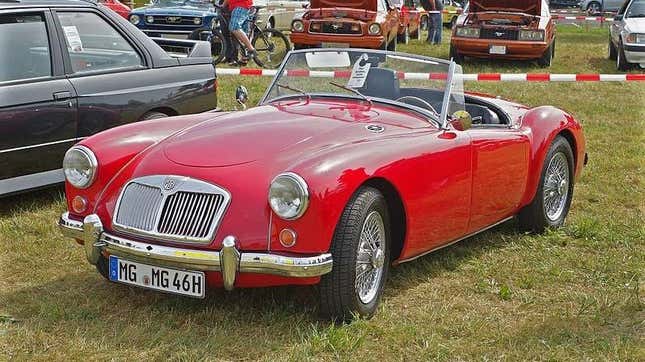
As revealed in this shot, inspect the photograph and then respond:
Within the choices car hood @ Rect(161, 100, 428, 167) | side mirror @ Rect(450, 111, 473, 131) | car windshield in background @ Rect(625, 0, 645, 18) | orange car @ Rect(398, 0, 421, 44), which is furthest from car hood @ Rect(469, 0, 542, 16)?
car hood @ Rect(161, 100, 428, 167)

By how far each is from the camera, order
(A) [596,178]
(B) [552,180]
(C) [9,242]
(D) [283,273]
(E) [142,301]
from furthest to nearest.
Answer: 1. (A) [596,178]
2. (B) [552,180]
3. (C) [9,242]
4. (E) [142,301]
5. (D) [283,273]

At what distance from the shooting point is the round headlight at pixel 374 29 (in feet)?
48.3

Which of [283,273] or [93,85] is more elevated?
[93,85]

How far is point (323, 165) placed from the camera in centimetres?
416

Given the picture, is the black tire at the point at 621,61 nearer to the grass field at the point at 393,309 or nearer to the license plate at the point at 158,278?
the grass field at the point at 393,309

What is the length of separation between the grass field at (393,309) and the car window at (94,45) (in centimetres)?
109

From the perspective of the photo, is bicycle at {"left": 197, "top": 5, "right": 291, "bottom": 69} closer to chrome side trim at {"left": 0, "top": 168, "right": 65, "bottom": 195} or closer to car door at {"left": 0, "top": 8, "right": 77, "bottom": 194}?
car door at {"left": 0, "top": 8, "right": 77, "bottom": 194}

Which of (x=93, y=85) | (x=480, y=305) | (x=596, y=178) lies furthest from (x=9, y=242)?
(x=596, y=178)

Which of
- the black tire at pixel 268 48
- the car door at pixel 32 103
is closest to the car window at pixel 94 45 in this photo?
the car door at pixel 32 103

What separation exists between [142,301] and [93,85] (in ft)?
8.02

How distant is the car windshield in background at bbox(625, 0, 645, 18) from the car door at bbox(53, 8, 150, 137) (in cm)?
1089

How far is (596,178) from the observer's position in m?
7.90

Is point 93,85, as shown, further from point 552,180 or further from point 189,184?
point 552,180

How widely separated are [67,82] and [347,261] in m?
Result: 3.16
